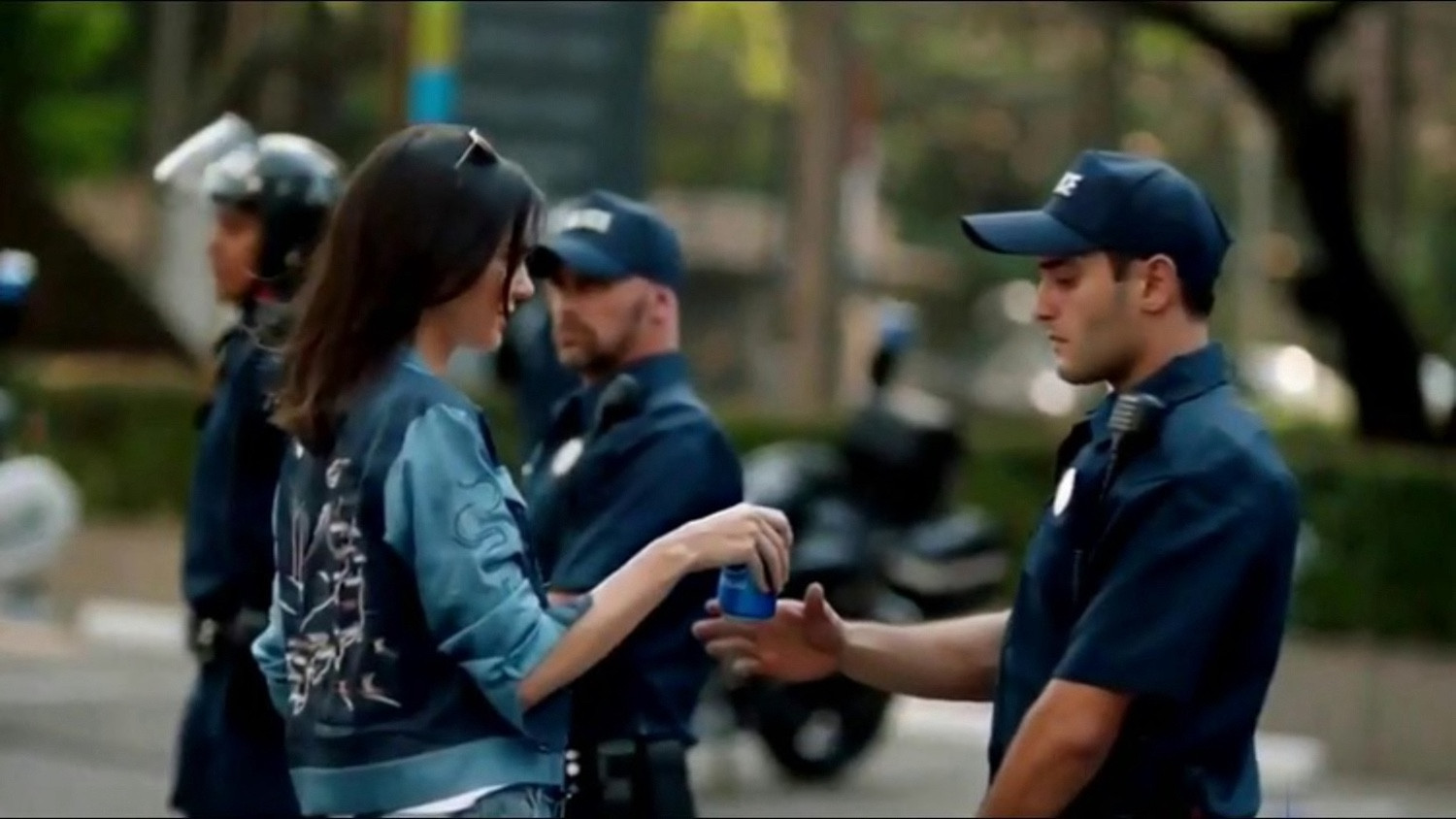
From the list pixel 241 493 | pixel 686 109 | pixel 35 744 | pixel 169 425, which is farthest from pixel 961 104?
pixel 241 493

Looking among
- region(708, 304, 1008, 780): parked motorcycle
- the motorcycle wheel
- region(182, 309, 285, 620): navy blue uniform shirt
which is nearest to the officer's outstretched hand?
region(182, 309, 285, 620): navy blue uniform shirt

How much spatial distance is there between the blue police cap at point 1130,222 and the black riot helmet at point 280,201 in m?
2.29

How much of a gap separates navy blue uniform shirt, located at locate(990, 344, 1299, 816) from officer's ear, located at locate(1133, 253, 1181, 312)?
0.08 metres

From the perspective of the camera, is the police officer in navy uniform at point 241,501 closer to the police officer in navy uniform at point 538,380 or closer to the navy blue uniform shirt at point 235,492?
the navy blue uniform shirt at point 235,492

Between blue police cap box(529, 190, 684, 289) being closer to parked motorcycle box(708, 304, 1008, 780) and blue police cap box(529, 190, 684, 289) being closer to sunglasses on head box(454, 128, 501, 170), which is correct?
sunglasses on head box(454, 128, 501, 170)

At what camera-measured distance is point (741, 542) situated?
4.60 meters

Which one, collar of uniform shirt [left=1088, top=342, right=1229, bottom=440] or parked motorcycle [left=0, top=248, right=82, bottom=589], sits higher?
collar of uniform shirt [left=1088, top=342, right=1229, bottom=440]

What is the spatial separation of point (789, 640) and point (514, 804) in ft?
2.80

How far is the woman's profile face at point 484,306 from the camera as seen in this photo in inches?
181

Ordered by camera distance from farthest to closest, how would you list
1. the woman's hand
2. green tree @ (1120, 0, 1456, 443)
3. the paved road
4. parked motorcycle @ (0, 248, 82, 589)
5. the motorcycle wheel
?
green tree @ (1120, 0, 1456, 443) < parked motorcycle @ (0, 248, 82, 589) < the motorcycle wheel < the paved road < the woman's hand

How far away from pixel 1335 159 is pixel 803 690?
4.88 meters

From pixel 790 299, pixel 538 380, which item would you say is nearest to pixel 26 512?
pixel 538 380

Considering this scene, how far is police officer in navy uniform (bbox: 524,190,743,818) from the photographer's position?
19.7ft

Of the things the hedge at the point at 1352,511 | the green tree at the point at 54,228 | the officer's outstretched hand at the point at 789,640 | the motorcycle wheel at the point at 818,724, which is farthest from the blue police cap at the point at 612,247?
the green tree at the point at 54,228
